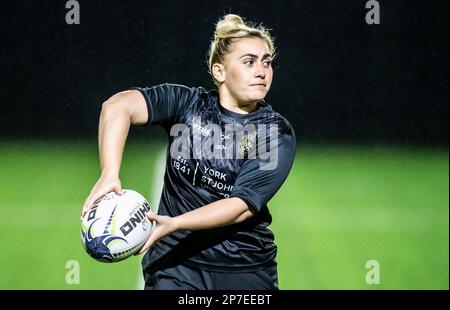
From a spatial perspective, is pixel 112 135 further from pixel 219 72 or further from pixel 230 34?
pixel 230 34

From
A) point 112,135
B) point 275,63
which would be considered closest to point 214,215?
point 112,135

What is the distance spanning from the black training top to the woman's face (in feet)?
0.35

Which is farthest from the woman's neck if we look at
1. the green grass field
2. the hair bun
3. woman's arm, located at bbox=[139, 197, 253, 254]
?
the green grass field

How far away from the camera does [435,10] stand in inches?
311

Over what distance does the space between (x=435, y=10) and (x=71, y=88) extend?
3.55 m

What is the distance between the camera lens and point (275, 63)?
7.57 m

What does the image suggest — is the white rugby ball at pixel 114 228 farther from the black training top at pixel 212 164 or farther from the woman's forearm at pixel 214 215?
the black training top at pixel 212 164

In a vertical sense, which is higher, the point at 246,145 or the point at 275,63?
the point at 275,63

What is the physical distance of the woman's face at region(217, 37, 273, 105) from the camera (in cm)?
407

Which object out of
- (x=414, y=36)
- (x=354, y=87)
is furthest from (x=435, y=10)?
(x=354, y=87)

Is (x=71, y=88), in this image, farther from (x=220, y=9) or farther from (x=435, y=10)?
(x=435, y=10)

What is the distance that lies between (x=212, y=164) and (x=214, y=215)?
44 cm

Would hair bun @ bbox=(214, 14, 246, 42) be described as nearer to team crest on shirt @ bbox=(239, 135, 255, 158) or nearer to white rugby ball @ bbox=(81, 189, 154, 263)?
team crest on shirt @ bbox=(239, 135, 255, 158)

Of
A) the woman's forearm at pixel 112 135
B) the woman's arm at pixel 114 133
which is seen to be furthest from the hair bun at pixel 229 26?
the woman's forearm at pixel 112 135
